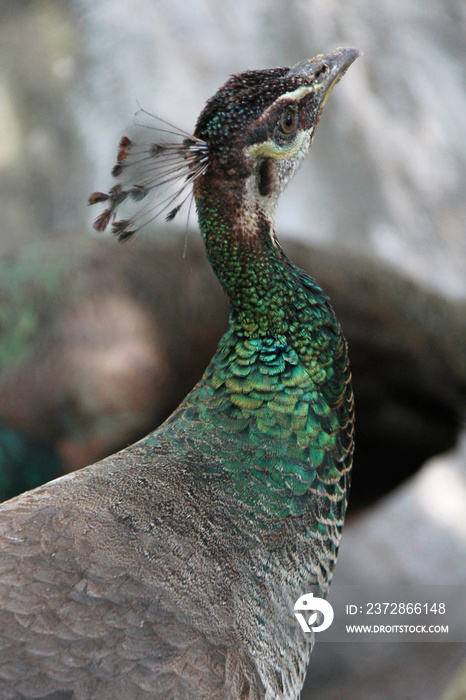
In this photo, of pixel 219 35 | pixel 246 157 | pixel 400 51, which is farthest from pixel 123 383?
pixel 400 51

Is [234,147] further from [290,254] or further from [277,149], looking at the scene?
[290,254]

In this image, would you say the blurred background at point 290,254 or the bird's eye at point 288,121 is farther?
the blurred background at point 290,254

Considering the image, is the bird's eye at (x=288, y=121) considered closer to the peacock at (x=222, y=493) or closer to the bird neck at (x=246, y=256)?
the peacock at (x=222, y=493)

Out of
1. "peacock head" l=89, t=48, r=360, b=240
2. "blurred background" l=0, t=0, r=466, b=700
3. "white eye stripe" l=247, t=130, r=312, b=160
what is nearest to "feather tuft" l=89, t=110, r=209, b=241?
"peacock head" l=89, t=48, r=360, b=240

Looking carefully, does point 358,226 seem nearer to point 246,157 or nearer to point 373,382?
point 373,382
